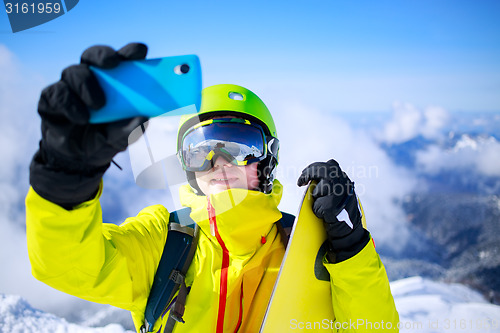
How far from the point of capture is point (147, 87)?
0.95 m

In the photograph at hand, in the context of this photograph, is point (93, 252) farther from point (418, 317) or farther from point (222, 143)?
point (418, 317)

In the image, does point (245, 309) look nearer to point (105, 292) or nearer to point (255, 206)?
point (255, 206)

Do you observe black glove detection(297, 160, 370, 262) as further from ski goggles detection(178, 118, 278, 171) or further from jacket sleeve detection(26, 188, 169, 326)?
jacket sleeve detection(26, 188, 169, 326)

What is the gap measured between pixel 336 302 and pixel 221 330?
2.25 ft

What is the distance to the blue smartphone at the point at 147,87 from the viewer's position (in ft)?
3.04

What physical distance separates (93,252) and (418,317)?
14.9 feet

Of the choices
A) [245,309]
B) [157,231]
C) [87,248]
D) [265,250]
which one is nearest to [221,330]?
[245,309]

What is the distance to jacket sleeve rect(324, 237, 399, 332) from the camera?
1.66 m

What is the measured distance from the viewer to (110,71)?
940mm

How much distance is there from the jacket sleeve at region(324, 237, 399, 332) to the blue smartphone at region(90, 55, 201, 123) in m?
1.26

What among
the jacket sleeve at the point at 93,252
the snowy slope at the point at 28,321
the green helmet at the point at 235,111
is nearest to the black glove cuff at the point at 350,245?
the green helmet at the point at 235,111

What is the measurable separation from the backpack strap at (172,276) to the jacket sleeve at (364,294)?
0.85m

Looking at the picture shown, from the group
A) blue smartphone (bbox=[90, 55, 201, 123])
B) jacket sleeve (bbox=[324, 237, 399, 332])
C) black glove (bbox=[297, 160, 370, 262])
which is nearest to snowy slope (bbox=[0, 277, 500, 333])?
jacket sleeve (bbox=[324, 237, 399, 332])

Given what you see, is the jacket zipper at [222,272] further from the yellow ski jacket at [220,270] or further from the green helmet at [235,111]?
the green helmet at [235,111]
